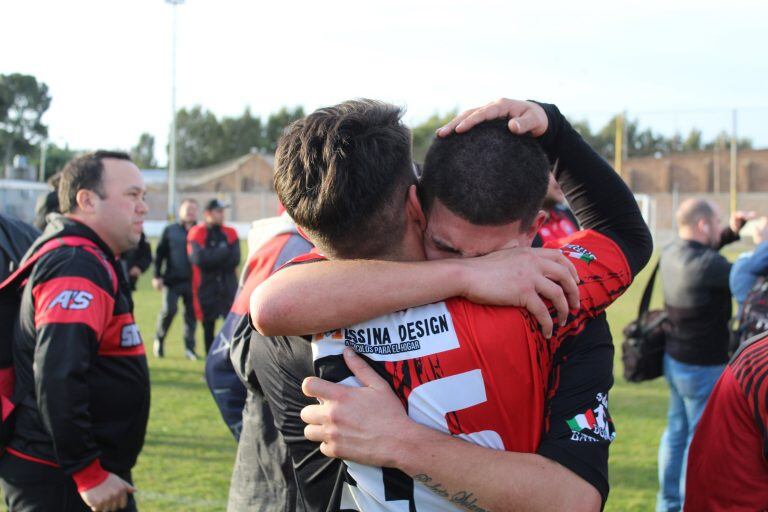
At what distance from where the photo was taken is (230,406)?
2.92 meters

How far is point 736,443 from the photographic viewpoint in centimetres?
183

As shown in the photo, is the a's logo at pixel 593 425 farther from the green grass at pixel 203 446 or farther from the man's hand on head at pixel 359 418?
the green grass at pixel 203 446

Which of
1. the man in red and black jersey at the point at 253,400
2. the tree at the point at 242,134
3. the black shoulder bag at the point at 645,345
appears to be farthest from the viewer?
the tree at the point at 242,134

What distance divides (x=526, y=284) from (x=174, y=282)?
9.75m

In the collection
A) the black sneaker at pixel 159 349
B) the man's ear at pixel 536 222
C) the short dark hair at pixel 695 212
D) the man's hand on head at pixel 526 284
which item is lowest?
the black sneaker at pixel 159 349

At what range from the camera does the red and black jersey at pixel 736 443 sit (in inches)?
70.2

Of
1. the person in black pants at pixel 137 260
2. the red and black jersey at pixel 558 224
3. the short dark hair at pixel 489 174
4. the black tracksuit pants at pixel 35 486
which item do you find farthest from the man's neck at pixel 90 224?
the person in black pants at pixel 137 260

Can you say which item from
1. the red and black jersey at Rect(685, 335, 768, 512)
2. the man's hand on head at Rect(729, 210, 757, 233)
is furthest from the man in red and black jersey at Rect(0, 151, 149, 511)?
the man's hand on head at Rect(729, 210, 757, 233)

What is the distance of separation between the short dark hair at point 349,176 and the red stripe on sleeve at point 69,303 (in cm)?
164

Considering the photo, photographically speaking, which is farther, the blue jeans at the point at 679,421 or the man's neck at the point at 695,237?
the man's neck at the point at 695,237

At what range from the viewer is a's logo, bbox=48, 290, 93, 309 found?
287 centimetres

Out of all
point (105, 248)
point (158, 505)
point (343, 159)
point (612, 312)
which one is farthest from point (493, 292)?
point (612, 312)

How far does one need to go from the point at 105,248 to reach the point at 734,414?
2624mm

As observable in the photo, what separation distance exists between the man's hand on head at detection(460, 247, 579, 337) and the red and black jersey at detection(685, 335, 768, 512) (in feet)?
2.07
